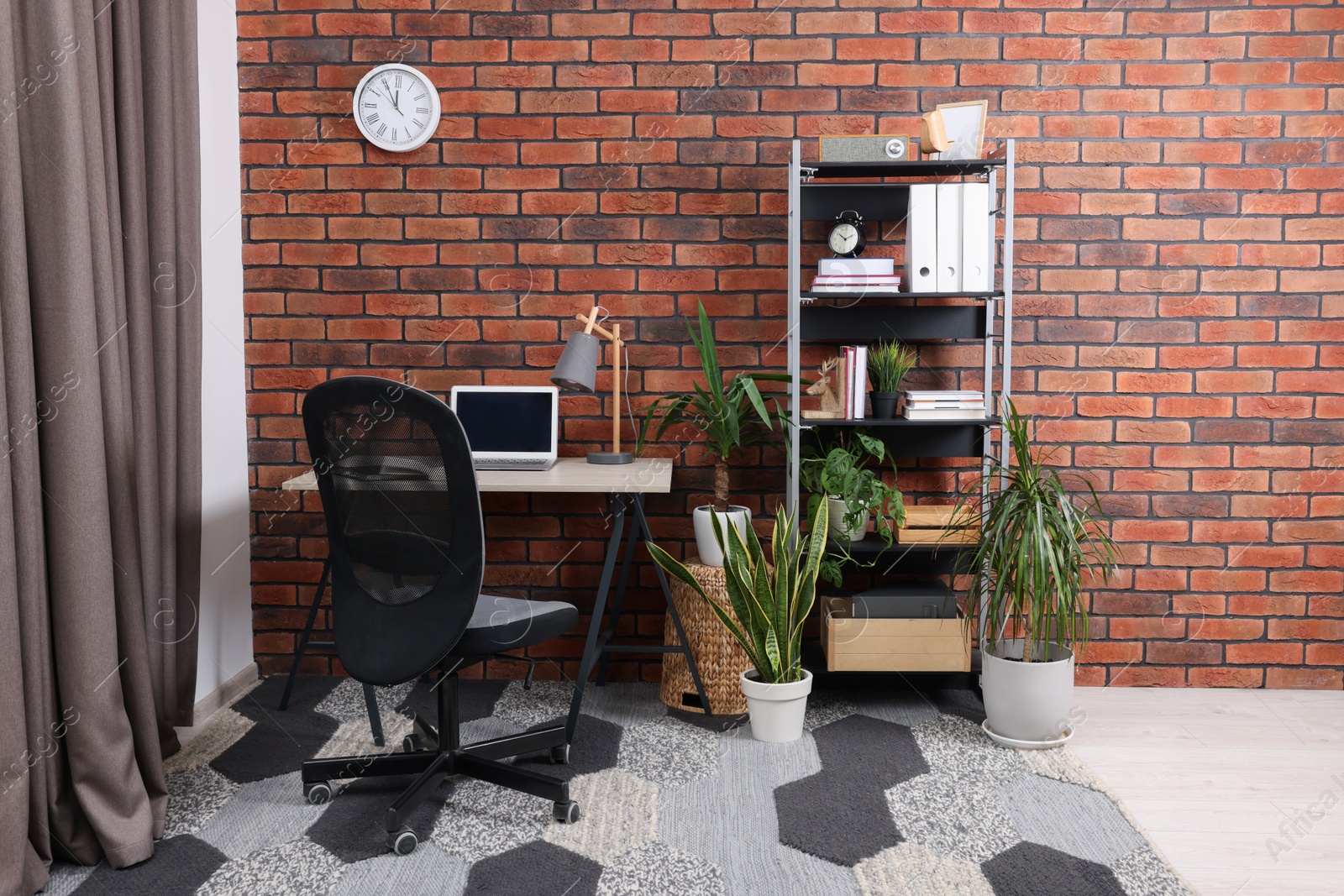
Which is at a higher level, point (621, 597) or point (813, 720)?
point (621, 597)

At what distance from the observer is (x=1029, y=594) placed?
2336 millimetres

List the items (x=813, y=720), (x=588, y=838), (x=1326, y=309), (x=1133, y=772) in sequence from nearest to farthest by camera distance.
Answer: (x=588, y=838) < (x=1133, y=772) < (x=813, y=720) < (x=1326, y=309)

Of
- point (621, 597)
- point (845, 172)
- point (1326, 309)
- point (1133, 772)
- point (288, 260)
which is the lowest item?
point (1133, 772)

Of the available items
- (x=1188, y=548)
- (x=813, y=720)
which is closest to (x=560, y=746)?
(x=813, y=720)

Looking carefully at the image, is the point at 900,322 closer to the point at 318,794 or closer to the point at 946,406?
the point at 946,406

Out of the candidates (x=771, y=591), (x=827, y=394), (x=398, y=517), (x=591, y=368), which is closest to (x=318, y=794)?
(x=398, y=517)

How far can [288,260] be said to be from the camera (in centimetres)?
289

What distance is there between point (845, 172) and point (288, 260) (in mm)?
1864

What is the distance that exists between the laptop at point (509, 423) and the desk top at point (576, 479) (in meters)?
0.06

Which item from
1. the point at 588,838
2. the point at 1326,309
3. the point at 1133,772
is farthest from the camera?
the point at 1326,309

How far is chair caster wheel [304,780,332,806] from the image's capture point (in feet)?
6.77

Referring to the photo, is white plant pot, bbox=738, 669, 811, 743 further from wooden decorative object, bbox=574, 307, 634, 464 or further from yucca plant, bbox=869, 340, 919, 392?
yucca plant, bbox=869, 340, 919, 392

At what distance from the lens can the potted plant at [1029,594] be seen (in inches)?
90.6

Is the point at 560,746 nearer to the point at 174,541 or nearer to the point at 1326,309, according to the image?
the point at 174,541
